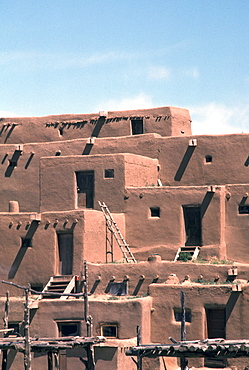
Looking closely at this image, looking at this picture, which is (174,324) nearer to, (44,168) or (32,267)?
(32,267)

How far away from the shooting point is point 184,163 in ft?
157

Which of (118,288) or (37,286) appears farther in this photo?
(37,286)

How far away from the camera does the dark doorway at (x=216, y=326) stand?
4003 centimetres

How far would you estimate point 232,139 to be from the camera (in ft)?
154

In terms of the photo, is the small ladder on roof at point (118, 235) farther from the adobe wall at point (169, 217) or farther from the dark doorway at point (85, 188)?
the dark doorway at point (85, 188)

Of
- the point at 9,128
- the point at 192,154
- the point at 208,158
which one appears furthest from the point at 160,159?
the point at 9,128

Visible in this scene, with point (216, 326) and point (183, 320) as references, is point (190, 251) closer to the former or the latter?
point (216, 326)

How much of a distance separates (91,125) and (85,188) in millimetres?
5061

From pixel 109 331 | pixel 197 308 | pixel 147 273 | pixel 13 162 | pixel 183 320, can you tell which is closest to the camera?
pixel 183 320

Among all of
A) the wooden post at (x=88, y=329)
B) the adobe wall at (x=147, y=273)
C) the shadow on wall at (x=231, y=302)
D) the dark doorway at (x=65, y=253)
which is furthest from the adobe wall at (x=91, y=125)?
the shadow on wall at (x=231, y=302)

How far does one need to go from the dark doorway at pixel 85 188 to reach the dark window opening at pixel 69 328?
7.38 m

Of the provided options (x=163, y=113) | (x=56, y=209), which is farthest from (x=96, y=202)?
(x=163, y=113)

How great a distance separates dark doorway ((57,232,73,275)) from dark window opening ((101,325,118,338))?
4268mm

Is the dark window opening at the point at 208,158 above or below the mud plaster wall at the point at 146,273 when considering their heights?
above
